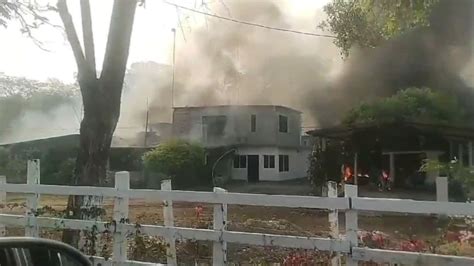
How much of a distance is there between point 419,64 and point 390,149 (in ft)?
62.7

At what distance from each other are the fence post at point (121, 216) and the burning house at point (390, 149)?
19.3 meters

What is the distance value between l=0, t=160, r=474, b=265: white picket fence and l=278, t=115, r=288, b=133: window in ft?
127

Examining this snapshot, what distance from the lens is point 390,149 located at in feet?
97.1

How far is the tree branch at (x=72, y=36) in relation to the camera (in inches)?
355

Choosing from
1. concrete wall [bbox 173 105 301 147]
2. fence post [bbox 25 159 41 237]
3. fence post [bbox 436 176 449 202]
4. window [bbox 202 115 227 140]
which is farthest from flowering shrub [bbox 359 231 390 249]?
window [bbox 202 115 227 140]

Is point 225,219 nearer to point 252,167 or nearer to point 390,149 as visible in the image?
point 390,149

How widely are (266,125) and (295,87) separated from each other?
1264cm

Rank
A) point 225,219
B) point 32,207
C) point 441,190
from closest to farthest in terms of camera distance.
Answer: point 225,219 → point 32,207 → point 441,190

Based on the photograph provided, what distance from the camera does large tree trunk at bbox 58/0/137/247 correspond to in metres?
8.88

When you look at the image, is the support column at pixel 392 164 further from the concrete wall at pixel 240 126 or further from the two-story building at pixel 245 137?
the concrete wall at pixel 240 126

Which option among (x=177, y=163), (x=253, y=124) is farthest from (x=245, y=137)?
(x=177, y=163)

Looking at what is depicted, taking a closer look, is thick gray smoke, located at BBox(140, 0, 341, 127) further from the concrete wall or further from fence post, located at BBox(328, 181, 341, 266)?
fence post, located at BBox(328, 181, 341, 266)

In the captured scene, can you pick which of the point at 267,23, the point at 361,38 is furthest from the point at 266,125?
the point at 361,38

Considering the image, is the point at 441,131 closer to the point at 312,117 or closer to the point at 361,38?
the point at 361,38
